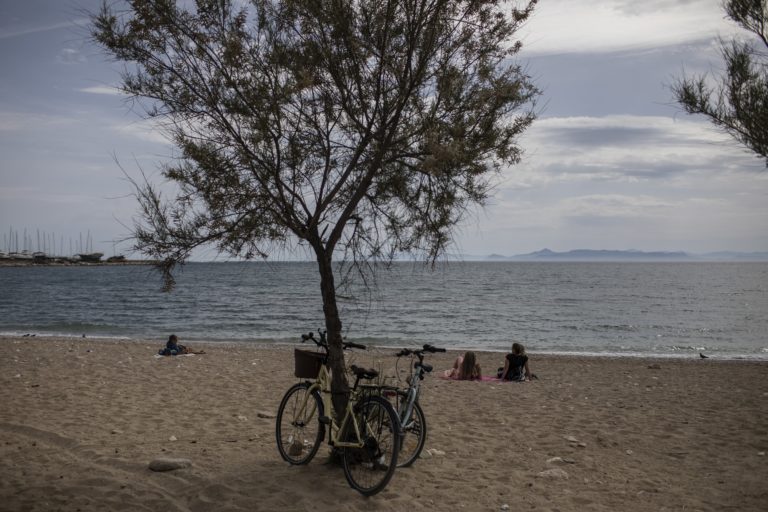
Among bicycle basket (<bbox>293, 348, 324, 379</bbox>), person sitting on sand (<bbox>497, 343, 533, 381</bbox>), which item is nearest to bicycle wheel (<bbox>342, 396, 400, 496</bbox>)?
bicycle basket (<bbox>293, 348, 324, 379</bbox>)

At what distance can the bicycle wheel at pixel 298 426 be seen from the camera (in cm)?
697

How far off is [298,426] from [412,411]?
142 centimetres

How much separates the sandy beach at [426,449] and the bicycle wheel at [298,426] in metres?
0.20

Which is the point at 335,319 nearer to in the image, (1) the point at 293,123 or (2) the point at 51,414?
(1) the point at 293,123

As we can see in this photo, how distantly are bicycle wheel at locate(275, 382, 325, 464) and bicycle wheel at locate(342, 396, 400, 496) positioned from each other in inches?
26.9

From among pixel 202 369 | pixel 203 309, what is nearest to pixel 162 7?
pixel 202 369

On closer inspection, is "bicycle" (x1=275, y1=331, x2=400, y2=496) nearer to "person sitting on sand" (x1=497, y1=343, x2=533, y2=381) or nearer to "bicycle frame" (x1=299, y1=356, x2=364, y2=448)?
"bicycle frame" (x1=299, y1=356, x2=364, y2=448)

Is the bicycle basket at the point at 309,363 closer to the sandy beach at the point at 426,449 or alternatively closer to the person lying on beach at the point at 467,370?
the sandy beach at the point at 426,449

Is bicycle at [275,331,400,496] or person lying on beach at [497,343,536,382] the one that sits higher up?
bicycle at [275,331,400,496]

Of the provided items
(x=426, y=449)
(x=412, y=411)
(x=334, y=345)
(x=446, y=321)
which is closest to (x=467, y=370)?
(x=426, y=449)

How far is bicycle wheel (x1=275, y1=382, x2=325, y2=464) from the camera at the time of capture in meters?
6.97

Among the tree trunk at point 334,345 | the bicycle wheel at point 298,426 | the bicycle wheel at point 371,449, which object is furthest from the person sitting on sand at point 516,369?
the bicycle wheel at point 371,449

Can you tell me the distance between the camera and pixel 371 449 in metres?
6.26

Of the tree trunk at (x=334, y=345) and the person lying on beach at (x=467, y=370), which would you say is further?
the person lying on beach at (x=467, y=370)
